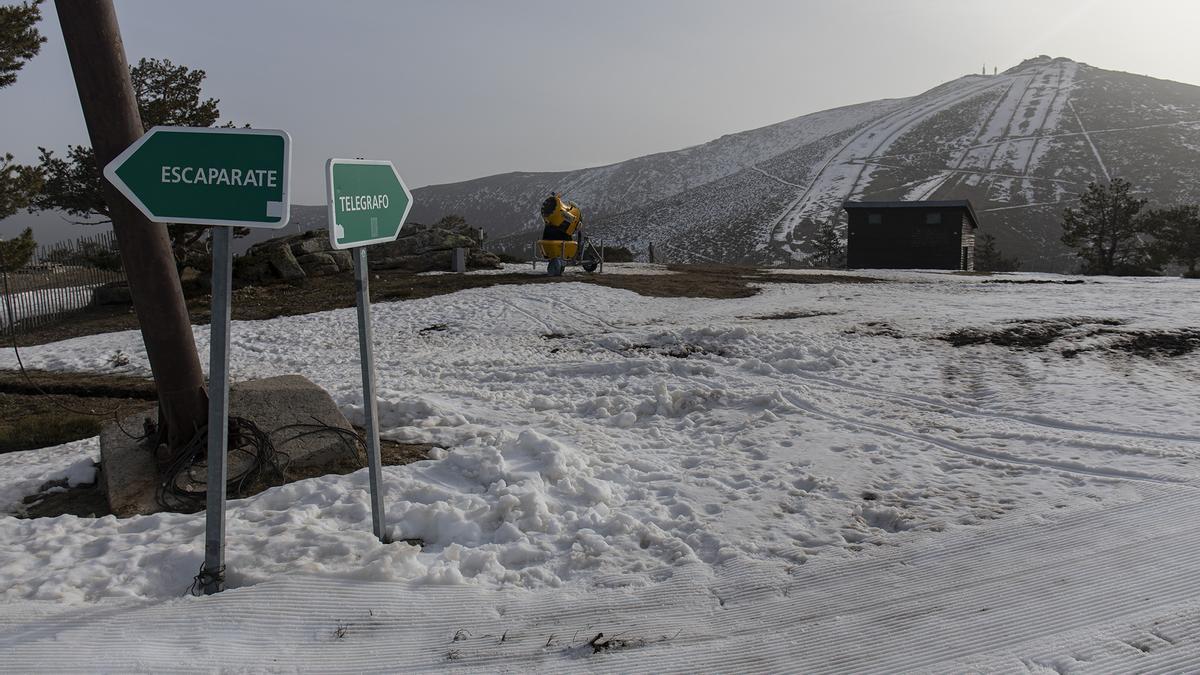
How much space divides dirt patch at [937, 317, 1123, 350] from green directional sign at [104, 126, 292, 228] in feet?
31.9

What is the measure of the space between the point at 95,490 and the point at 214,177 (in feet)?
11.1

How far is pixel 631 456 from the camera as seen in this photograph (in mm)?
6059

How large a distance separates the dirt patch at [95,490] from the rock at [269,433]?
7 cm

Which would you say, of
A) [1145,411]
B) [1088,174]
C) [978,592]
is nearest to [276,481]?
[978,592]

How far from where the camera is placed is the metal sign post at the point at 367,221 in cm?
369

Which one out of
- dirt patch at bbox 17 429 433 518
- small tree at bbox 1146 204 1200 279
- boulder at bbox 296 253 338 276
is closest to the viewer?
dirt patch at bbox 17 429 433 518

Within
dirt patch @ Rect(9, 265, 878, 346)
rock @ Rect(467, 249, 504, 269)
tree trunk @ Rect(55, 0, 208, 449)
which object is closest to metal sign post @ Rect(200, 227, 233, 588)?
tree trunk @ Rect(55, 0, 208, 449)

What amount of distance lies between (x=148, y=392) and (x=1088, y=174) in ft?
338

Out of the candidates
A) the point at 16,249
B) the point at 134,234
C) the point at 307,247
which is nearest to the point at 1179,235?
the point at 307,247

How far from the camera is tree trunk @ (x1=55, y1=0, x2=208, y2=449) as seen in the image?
4891mm

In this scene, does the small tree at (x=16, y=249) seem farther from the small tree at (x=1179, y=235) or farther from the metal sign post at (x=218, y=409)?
the small tree at (x=1179, y=235)

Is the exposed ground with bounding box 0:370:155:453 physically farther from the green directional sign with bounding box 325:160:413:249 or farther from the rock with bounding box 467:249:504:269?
the rock with bounding box 467:249:504:269

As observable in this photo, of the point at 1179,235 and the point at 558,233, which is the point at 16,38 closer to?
the point at 558,233

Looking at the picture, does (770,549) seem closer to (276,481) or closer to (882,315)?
(276,481)
